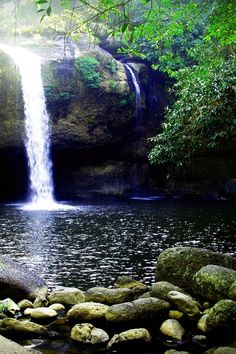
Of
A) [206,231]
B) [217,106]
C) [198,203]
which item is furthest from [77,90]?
[217,106]

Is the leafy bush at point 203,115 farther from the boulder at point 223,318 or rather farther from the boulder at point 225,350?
the boulder at point 225,350

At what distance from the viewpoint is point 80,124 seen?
90.3ft

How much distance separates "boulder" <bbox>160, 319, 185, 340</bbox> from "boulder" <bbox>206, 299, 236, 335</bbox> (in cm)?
45

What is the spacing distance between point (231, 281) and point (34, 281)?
383 cm

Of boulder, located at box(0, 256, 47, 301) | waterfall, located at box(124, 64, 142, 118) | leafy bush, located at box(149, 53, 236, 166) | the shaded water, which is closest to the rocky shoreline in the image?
boulder, located at box(0, 256, 47, 301)

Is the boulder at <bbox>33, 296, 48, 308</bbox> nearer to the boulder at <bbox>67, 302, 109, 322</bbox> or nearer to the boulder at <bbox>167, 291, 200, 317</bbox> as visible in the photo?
the boulder at <bbox>67, 302, 109, 322</bbox>

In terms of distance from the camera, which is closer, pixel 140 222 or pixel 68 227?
pixel 68 227

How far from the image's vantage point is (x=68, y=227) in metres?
16.2

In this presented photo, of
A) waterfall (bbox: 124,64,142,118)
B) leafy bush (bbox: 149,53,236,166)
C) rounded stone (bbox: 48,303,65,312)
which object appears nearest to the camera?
rounded stone (bbox: 48,303,65,312)

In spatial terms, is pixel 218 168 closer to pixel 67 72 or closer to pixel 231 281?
pixel 67 72

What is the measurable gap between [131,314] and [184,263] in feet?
7.91

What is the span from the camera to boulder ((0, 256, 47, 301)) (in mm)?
8352

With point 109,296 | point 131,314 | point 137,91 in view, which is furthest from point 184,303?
point 137,91

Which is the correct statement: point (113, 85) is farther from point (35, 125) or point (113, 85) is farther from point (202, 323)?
point (202, 323)
